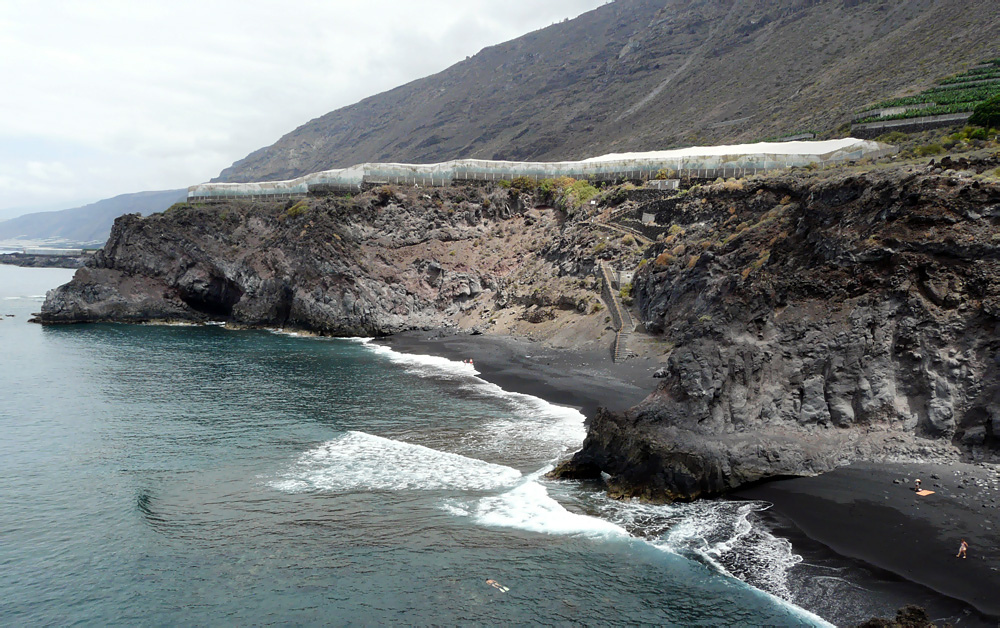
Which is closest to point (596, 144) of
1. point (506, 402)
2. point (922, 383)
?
point (506, 402)

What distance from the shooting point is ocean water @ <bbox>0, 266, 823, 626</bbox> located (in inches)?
627

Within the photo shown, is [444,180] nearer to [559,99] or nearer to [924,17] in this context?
[924,17]

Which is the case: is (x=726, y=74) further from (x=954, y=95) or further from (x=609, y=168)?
(x=954, y=95)

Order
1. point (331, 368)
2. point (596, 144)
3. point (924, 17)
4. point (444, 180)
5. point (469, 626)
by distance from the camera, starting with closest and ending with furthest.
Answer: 1. point (469, 626)
2. point (331, 368)
3. point (444, 180)
4. point (924, 17)
5. point (596, 144)

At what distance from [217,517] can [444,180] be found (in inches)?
2474

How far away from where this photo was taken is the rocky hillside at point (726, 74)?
254 feet

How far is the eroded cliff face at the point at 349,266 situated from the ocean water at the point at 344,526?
87.0ft

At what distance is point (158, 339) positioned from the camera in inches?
2397

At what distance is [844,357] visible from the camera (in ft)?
74.9

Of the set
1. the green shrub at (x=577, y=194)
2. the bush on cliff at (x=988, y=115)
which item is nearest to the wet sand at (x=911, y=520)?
the bush on cliff at (x=988, y=115)

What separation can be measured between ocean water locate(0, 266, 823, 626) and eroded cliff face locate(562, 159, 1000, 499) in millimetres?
2488

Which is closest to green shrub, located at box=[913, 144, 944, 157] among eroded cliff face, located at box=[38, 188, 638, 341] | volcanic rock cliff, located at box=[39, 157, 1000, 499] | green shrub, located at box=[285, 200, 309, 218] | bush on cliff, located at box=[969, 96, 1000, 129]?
bush on cliff, located at box=[969, 96, 1000, 129]

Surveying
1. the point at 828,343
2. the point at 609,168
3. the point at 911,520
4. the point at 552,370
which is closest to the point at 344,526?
the point at 911,520

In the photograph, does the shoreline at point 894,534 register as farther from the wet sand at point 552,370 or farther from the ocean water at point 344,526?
the wet sand at point 552,370
